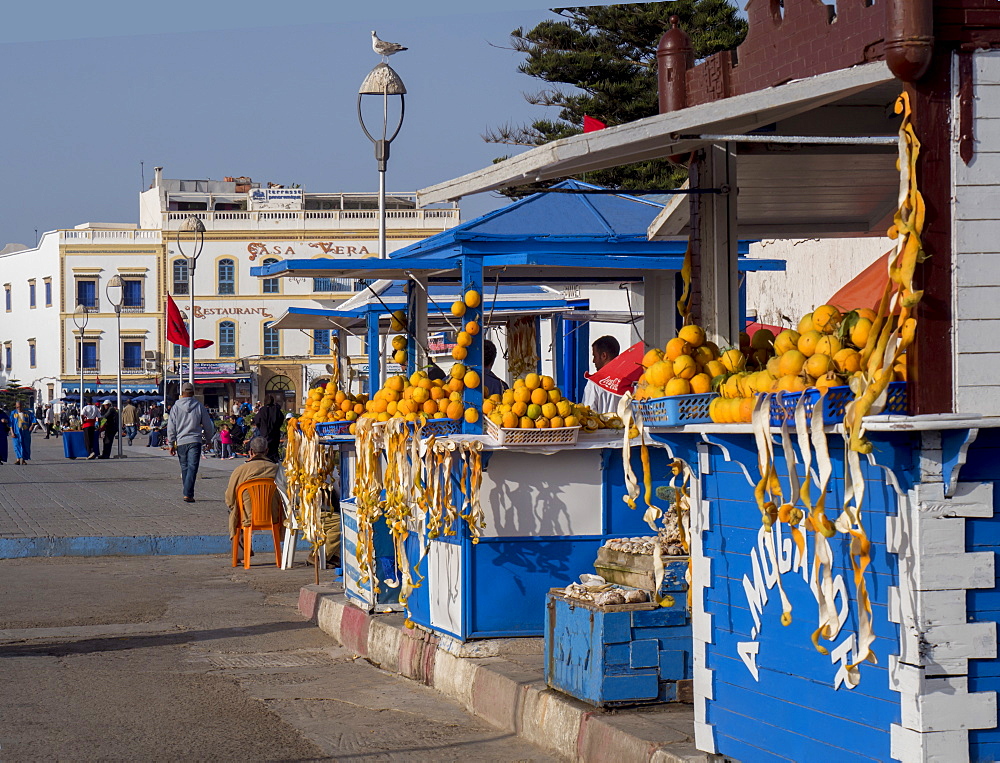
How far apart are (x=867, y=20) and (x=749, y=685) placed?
90.4 inches

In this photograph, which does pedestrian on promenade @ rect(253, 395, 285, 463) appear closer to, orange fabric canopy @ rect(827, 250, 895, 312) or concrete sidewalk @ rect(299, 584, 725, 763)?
concrete sidewalk @ rect(299, 584, 725, 763)

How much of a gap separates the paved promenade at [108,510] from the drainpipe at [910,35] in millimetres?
12234

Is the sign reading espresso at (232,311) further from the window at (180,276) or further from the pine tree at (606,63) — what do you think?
the pine tree at (606,63)

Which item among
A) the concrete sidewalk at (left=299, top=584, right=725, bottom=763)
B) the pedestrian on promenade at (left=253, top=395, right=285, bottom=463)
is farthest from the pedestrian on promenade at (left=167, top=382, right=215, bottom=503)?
the concrete sidewalk at (left=299, top=584, right=725, bottom=763)

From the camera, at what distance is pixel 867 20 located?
432cm

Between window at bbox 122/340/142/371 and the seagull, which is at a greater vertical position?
the seagull

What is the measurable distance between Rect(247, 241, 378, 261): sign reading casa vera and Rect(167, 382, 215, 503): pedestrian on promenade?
140 ft

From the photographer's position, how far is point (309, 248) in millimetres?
64188

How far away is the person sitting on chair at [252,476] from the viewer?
13000mm

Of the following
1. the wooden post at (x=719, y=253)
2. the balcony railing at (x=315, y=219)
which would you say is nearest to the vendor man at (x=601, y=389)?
the wooden post at (x=719, y=253)

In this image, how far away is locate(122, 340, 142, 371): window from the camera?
216 ft

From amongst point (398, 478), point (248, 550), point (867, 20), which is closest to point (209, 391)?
point (248, 550)

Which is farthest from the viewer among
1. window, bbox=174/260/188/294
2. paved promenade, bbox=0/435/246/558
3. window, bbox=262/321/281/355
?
window, bbox=174/260/188/294

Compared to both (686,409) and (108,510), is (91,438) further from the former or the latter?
(686,409)
